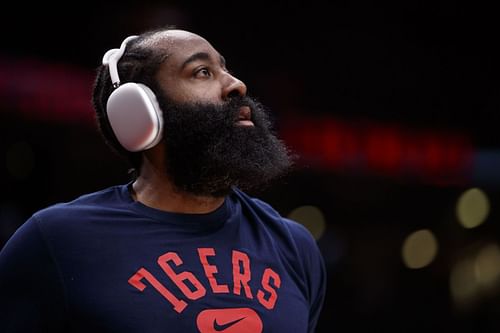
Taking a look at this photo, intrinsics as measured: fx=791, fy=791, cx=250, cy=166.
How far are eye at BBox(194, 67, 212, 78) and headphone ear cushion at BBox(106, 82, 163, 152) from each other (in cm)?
12

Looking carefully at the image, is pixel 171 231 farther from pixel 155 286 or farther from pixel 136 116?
pixel 136 116

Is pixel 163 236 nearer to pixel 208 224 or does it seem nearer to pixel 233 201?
pixel 208 224

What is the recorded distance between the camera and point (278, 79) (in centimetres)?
750

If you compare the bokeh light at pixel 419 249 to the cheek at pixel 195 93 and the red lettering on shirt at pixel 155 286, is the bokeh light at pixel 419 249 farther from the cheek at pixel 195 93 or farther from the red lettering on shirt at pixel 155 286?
the red lettering on shirt at pixel 155 286

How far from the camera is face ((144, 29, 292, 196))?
72.8 inches

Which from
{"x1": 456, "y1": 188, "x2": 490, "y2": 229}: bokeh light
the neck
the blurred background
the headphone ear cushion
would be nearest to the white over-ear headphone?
the headphone ear cushion

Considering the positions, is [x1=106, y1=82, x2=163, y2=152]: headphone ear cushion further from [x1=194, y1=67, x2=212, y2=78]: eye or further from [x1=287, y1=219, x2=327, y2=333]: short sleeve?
[x1=287, y1=219, x2=327, y2=333]: short sleeve

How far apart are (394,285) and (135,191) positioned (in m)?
6.10

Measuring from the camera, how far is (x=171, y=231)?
70.4 inches

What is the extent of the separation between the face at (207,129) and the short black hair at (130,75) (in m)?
0.03

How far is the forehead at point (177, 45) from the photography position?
6.25 feet

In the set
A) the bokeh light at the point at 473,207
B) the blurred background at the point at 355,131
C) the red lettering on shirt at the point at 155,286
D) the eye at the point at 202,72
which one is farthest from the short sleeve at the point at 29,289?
the bokeh light at the point at 473,207

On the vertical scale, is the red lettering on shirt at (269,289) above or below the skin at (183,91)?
below

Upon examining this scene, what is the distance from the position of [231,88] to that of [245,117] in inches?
3.4
